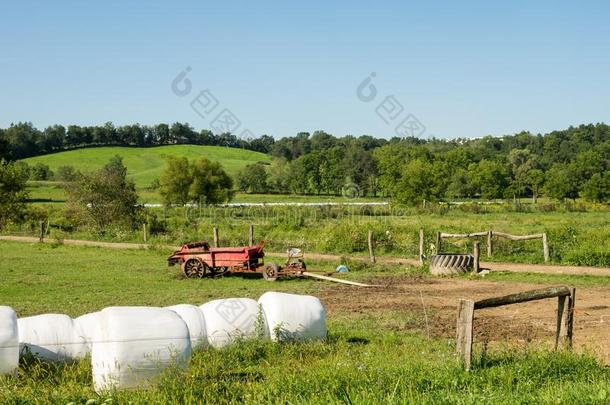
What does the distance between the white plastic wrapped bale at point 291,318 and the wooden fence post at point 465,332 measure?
3.12m

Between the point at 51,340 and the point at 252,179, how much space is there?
90.7 metres

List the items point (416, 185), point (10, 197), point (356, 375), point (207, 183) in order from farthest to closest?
point (207, 183) → point (416, 185) → point (10, 197) → point (356, 375)

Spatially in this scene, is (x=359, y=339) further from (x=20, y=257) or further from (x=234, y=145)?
(x=234, y=145)

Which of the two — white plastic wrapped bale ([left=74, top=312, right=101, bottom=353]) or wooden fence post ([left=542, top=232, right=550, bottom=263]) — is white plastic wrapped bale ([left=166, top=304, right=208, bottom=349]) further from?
wooden fence post ([left=542, top=232, right=550, bottom=263])

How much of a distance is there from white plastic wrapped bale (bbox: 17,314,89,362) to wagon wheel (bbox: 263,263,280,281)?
1210cm

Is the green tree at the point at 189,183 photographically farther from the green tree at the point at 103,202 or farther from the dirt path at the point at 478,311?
the dirt path at the point at 478,311

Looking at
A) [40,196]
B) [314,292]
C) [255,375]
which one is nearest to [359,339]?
[255,375]

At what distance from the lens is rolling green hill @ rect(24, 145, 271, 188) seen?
366ft

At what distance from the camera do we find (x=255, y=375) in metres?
8.56

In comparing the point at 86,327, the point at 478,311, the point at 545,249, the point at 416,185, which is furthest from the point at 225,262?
the point at 416,185

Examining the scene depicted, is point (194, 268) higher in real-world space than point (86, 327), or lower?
lower

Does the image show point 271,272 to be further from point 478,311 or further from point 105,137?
point 105,137

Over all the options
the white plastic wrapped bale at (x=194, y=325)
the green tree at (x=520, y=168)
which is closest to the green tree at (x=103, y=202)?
the white plastic wrapped bale at (x=194, y=325)

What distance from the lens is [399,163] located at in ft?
278
